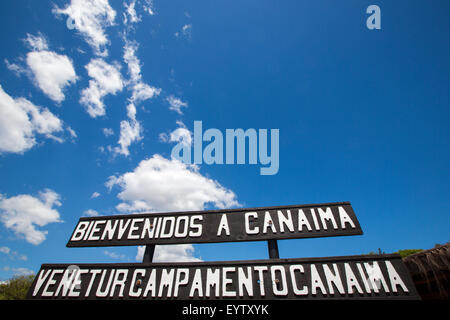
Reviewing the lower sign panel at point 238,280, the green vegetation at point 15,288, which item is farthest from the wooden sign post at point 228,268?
the green vegetation at point 15,288

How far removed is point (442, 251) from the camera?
604 centimetres

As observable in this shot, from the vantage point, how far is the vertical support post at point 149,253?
552 centimetres

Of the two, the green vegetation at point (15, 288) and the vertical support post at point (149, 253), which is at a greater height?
the green vegetation at point (15, 288)

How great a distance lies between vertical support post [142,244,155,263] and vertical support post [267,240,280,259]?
10.5 feet

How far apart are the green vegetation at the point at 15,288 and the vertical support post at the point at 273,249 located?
4819 centimetres

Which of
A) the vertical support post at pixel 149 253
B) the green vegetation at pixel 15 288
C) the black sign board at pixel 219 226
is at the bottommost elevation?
the vertical support post at pixel 149 253

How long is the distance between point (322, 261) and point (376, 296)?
3.49 ft

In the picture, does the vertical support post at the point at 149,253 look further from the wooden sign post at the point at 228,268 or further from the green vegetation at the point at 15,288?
the green vegetation at the point at 15,288

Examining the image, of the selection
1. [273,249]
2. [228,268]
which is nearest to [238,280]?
[228,268]

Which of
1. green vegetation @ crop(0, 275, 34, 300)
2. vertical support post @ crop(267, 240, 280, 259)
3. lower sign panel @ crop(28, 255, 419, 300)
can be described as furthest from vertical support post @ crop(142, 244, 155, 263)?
green vegetation @ crop(0, 275, 34, 300)

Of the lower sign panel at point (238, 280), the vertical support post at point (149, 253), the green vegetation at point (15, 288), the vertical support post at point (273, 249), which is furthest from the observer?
the green vegetation at point (15, 288)

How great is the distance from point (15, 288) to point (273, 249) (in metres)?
51.9

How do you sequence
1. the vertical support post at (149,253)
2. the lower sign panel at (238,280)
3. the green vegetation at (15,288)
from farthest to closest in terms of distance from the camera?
the green vegetation at (15,288) → the vertical support post at (149,253) → the lower sign panel at (238,280)
